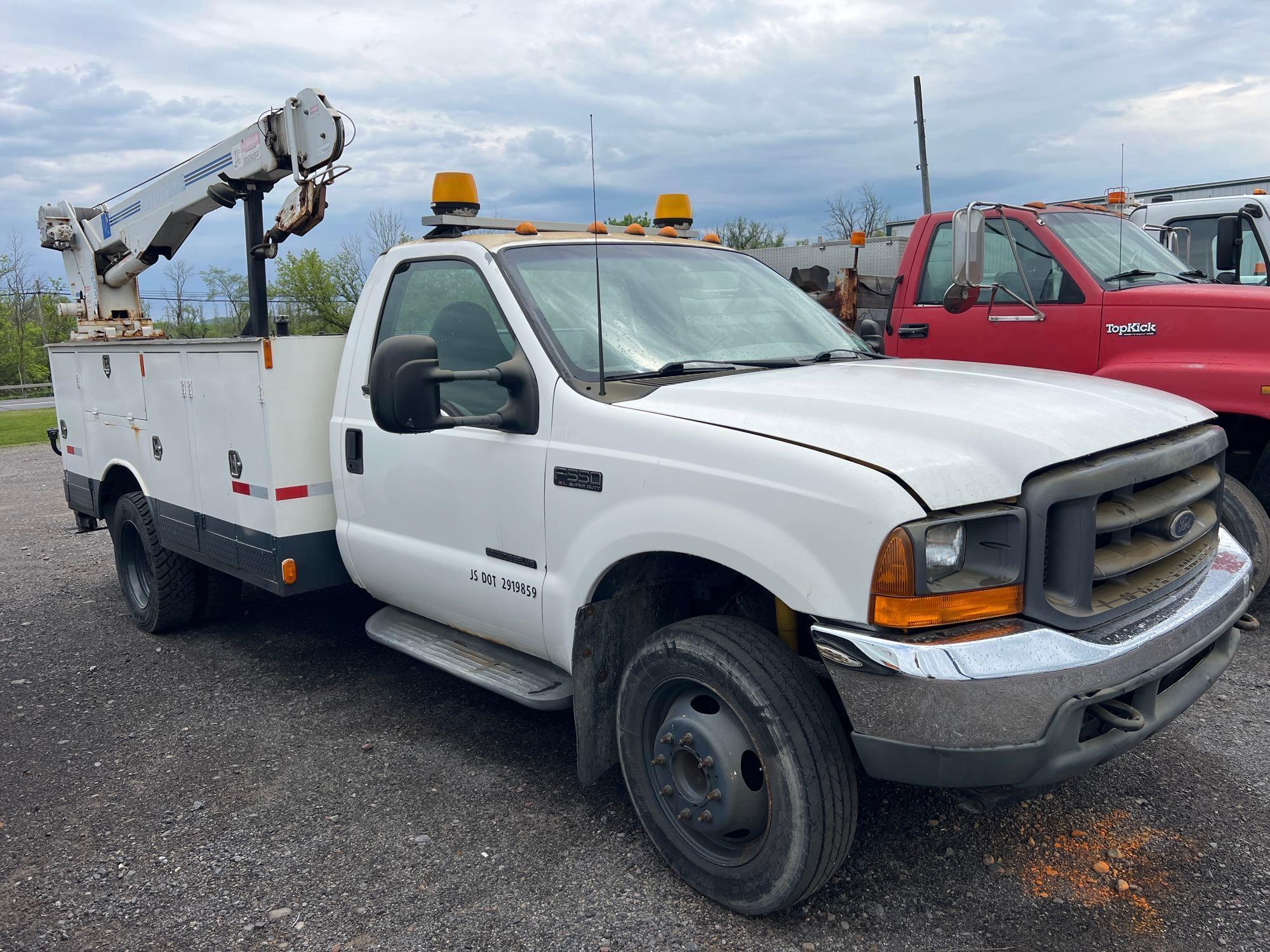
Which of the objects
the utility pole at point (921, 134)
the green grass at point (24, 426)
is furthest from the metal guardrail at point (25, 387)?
the utility pole at point (921, 134)

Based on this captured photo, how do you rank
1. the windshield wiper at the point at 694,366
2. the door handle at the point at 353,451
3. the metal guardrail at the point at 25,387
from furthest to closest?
the metal guardrail at the point at 25,387
the door handle at the point at 353,451
the windshield wiper at the point at 694,366

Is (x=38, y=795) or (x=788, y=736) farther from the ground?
(x=788, y=736)

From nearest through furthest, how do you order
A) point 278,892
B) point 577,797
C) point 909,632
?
point 909,632
point 278,892
point 577,797

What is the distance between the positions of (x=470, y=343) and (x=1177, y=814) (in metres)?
2.93

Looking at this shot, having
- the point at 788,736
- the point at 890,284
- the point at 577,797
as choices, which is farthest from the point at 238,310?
the point at 788,736

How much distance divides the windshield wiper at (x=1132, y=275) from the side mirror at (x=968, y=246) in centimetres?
115

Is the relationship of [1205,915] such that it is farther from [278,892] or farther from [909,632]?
[278,892]

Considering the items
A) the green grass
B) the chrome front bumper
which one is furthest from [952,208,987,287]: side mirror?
the green grass

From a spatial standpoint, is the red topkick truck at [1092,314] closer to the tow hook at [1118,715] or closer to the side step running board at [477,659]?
the side step running board at [477,659]

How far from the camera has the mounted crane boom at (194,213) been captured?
5.38 m

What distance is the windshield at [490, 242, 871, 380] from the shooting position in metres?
3.44

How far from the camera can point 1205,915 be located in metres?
2.79

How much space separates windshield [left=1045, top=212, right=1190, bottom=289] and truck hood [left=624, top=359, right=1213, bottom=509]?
2.36m

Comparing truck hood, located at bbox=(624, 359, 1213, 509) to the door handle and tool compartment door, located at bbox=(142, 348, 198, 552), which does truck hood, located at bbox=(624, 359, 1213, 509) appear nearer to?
the door handle
